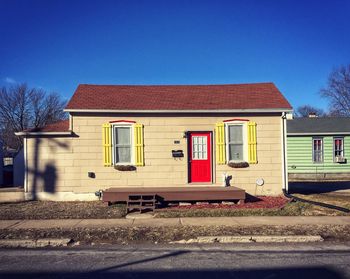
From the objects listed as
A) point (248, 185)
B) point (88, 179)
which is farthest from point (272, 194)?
point (88, 179)

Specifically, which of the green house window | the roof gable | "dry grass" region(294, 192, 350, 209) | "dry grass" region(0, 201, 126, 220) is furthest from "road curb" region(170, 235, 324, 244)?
the green house window

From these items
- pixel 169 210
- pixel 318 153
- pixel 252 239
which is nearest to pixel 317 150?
pixel 318 153

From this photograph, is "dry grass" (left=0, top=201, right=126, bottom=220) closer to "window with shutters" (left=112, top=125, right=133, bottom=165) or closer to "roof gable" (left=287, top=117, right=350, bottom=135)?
"window with shutters" (left=112, top=125, right=133, bottom=165)

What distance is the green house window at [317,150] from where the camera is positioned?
74.4ft

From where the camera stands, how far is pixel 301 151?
22.7 m

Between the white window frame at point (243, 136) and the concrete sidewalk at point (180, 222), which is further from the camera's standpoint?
the white window frame at point (243, 136)

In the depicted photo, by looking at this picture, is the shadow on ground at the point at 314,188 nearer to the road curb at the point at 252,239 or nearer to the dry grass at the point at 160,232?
the dry grass at the point at 160,232

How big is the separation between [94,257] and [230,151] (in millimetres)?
7977

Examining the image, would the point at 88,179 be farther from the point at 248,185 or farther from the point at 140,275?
the point at 140,275

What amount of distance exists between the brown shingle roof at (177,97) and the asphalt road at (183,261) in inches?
274

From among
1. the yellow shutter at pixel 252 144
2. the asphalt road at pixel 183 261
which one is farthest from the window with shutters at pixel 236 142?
the asphalt road at pixel 183 261

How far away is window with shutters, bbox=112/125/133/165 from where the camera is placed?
42.1ft

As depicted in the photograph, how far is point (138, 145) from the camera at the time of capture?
41.8ft

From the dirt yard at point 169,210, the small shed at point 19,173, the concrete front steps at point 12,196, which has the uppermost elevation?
the small shed at point 19,173
